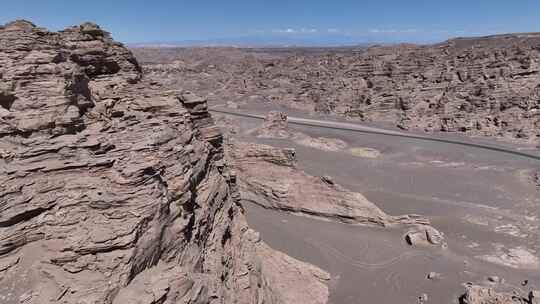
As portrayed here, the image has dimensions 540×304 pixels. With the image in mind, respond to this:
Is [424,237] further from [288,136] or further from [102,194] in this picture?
[288,136]

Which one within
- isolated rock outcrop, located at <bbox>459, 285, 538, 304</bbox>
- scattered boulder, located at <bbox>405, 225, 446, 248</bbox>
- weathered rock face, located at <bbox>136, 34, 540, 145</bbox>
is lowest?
scattered boulder, located at <bbox>405, 225, 446, 248</bbox>

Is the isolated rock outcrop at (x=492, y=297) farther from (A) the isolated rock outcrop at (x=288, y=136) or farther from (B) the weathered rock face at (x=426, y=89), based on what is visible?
(B) the weathered rock face at (x=426, y=89)

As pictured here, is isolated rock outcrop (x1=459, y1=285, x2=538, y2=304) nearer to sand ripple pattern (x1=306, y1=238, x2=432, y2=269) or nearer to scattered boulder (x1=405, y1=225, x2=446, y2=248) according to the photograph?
sand ripple pattern (x1=306, y1=238, x2=432, y2=269)

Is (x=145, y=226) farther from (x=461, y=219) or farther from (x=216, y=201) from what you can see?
(x=461, y=219)

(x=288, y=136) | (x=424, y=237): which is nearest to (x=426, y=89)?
(x=288, y=136)

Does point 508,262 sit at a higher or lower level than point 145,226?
lower

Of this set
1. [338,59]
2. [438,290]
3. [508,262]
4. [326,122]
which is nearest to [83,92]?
[438,290]

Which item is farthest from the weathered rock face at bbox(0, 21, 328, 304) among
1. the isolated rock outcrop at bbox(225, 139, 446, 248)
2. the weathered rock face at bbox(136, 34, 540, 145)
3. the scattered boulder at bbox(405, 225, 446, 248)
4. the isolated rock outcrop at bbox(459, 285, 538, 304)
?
the weathered rock face at bbox(136, 34, 540, 145)

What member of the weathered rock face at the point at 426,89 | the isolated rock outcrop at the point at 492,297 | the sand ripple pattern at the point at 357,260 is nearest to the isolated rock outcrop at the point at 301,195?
the sand ripple pattern at the point at 357,260
